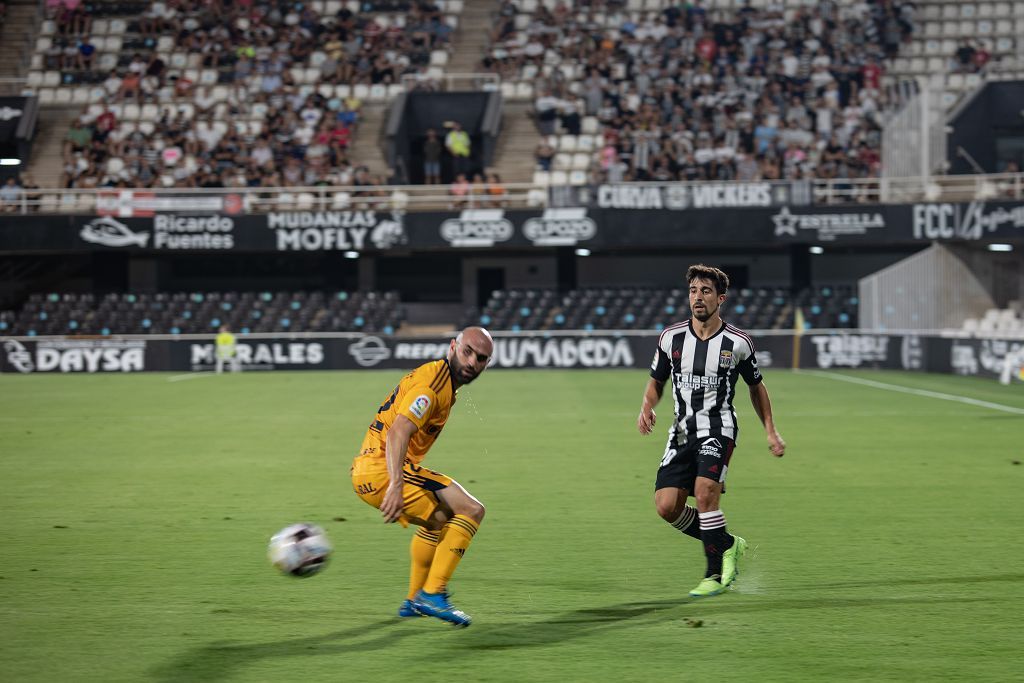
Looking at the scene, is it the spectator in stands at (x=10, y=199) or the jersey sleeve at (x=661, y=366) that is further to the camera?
the spectator in stands at (x=10, y=199)

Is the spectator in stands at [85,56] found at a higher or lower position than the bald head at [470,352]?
higher

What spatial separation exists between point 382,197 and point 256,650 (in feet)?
102

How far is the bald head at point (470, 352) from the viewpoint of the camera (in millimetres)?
5621

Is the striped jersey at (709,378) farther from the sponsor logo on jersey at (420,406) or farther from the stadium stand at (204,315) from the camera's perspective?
the stadium stand at (204,315)

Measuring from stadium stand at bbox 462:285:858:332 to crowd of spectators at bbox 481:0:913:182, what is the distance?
3.74m

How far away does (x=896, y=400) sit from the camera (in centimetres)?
2167

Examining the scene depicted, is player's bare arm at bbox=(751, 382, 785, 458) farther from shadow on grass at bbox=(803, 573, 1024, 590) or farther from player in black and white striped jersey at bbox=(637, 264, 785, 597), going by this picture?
shadow on grass at bbox=(803, 573, 1024, 590)

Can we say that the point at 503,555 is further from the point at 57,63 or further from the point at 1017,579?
the point at 57,63

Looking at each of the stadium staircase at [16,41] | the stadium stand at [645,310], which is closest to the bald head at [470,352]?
the stadium stand at [645,310]

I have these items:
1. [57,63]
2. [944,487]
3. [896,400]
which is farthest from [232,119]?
[944,487]

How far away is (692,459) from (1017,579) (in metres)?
2.18

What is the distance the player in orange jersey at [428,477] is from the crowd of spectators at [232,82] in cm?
3166

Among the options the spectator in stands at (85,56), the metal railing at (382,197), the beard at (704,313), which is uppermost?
the spectator in stands at (85,56)

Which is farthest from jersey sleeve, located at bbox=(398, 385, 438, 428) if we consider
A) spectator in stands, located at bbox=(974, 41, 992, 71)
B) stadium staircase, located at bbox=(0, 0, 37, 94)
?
stadium staircase, located at bbox=(0, 0, 37, 94)
